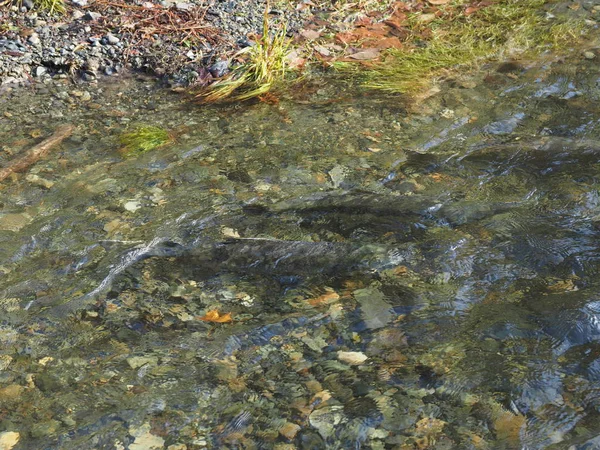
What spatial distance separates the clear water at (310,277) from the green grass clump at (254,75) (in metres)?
0.26

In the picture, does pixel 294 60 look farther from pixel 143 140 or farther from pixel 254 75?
pixel 143 140

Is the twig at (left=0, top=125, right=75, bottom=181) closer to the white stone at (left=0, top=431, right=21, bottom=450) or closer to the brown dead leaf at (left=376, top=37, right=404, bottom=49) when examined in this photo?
the white stone at (left=0, top=431, right=21, bottom=450)

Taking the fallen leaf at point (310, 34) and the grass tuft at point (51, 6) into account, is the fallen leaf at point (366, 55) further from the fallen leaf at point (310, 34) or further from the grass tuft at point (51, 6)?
the grass tuft at point (51, 6)

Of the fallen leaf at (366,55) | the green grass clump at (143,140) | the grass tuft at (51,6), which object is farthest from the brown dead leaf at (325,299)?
the grass tuft at (51,6)

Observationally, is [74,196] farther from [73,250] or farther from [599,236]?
[599,236]

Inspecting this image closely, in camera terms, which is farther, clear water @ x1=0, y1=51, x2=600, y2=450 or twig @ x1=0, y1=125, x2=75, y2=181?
twig @ x1=0, y1=125, x2=75, y2=181

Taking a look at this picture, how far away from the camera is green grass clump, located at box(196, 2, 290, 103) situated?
5.91 m

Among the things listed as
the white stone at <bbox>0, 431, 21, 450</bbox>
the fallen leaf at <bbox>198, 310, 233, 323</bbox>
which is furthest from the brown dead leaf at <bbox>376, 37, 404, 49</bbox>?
the white stone at <bbox>0, 431, 21, 450</bbox>

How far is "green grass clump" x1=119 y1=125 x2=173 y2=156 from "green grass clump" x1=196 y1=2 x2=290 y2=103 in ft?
2.32

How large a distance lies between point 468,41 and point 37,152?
4098 millimetres

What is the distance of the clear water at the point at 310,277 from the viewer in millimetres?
2908

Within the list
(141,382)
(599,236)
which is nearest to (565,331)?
(599,236)

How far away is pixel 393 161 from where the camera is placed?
494 cm

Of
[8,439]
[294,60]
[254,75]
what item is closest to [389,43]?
[294,60]
